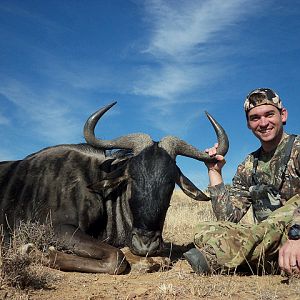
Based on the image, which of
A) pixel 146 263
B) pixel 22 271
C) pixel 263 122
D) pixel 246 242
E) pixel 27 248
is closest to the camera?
pixel 22 271

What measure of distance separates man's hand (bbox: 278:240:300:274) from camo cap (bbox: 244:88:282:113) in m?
1.64

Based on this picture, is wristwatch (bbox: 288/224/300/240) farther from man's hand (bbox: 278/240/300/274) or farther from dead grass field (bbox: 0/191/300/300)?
dead grass field (bbox: 0/191/300/300)

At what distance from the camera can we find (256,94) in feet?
16.0

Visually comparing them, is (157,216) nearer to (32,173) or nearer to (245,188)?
(245,188)

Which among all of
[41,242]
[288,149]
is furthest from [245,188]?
[41,242]

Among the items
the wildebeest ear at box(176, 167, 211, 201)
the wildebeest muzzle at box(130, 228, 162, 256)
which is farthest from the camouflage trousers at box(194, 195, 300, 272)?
the wildebeest ear at box(176, 167, 211, 201)

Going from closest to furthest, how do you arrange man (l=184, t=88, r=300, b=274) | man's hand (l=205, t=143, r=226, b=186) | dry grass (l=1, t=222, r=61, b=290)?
dry grass (l=1, t=222, r=61, b=290), man (l=184, t=88, r=300, b=274), man's hand (l=205, t=143, r=226, b=186)

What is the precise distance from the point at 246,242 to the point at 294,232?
1.63 feet

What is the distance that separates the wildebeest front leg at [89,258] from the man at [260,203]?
0.80 metres

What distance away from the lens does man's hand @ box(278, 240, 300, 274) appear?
12.1ft

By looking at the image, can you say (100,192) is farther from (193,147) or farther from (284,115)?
(284,115)

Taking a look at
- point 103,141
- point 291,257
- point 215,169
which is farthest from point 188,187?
point 291,257

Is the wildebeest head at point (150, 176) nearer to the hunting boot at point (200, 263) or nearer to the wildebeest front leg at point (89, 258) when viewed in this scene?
the wildebeest front leg at point (89, 258)

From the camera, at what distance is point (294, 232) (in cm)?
378
